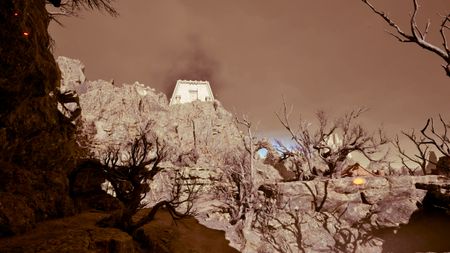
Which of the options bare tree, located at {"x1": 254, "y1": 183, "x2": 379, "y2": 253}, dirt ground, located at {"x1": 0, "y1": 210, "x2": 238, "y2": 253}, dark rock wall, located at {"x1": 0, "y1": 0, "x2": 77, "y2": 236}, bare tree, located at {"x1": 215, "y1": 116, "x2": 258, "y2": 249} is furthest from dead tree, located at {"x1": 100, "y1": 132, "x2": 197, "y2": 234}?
bare tree, located at {"x1": 254, "y1": 183, "x2": 379, "y2": 253}

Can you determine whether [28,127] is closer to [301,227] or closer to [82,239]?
[82,239]

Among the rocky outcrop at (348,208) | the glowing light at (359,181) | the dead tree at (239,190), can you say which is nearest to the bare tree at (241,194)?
the dead tree at (239,190)

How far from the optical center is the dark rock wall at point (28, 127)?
663 centimetres

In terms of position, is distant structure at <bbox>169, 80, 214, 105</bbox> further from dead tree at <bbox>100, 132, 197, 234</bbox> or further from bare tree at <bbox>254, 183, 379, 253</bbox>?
dead tree at <bbox>100, 132, 197, 234</bbox>

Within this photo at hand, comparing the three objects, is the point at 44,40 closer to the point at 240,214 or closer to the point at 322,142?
the point at 240,214

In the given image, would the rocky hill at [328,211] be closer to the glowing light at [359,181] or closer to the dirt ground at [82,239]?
the glowing light at [359,181]

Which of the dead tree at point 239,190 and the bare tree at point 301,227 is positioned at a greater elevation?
the dead tree at point 239,190

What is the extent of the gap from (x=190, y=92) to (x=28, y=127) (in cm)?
7697

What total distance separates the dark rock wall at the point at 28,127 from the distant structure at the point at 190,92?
72495 millimetres

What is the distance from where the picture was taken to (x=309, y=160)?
26.2 m

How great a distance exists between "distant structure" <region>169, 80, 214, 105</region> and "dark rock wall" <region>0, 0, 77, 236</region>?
72.5 meters

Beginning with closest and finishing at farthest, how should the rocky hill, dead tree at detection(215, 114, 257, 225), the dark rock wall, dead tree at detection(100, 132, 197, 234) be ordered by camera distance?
A: 1. the dark rock wall
2. dead tree at detection(100, 132, 197, 234)
3. the rocky hill
4. dead tree at detection(215, 114, 257, 225)

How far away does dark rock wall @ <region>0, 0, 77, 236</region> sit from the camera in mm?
6633

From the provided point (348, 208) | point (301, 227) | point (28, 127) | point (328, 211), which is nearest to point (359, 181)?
point (348, 208)
